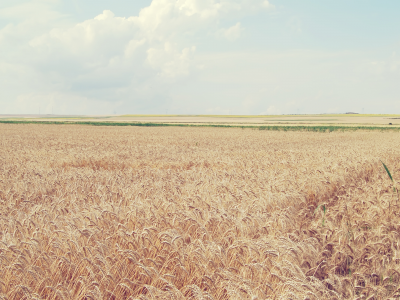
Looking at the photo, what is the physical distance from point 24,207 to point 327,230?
17.4 ft

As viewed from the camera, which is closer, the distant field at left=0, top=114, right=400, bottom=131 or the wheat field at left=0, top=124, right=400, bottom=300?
the wheat field at left=0, top=124, right=400, bottom=300

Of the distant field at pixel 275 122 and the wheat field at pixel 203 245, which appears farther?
the distant field at pixel 275 122

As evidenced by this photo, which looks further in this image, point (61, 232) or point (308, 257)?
point (61, 232)

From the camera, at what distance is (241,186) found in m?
6.43

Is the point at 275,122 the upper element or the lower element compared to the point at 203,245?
upper

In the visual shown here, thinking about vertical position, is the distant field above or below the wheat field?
above

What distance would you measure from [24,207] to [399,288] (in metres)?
5.93

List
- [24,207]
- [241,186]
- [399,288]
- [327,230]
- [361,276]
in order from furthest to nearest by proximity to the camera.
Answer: [241,186], [24,207], [327,230], [361,276], [399,288]

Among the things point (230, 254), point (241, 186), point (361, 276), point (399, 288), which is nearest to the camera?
point (399, 288)

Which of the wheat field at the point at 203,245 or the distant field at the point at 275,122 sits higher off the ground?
the distant field at the point at 275,122

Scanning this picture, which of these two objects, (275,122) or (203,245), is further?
(275,122)

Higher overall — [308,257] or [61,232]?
[61,232]

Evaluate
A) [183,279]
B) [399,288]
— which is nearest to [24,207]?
[183,279]

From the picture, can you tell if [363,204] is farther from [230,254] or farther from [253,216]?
[230,254]
